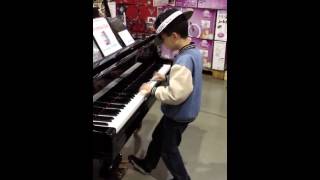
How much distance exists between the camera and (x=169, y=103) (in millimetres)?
1822

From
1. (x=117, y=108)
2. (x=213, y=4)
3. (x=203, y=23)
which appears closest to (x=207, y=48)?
(x=203, y=23)

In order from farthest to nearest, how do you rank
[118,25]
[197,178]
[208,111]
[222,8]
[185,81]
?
[222,8]
[208,111]
[197,178]
[118,25]
[185,81]

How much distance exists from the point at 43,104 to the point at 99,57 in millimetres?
1230

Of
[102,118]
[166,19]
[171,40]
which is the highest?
[166,19]

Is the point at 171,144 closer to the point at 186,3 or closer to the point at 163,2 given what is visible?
the point at 163,2

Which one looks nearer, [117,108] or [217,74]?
[117,108]

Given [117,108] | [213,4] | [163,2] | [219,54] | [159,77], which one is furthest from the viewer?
[219,54]

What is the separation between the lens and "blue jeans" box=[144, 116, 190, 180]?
1977mm

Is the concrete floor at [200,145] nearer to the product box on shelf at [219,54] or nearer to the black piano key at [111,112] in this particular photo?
the black piano key at [111,112]

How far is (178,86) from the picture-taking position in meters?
1.75

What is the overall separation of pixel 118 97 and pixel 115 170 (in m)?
0.74
